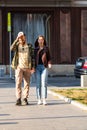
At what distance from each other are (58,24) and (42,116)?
73.7 feet

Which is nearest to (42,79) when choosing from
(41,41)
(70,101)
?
(41,41)

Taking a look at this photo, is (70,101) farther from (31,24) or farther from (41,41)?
(31,24)

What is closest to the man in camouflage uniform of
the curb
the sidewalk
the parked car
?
the sidewalk

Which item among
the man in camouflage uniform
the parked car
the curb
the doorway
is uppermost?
the doorway

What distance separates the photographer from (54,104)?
53.3 feet

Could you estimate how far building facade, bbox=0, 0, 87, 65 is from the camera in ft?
115

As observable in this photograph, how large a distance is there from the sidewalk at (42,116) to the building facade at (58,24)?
59.4ft

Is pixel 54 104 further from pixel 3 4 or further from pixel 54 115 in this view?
pixel 3 4

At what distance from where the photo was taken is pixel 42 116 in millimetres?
13430

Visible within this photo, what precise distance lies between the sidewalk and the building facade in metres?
18.1

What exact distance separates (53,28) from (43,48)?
19.9 m

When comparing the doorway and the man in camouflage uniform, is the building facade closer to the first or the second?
the doorway

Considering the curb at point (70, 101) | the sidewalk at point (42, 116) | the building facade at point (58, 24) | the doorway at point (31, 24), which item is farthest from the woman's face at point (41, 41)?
the doorway at point (31, 24)

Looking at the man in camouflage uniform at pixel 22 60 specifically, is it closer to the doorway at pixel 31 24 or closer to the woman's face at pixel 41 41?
the woman's face at pixel 41 41
